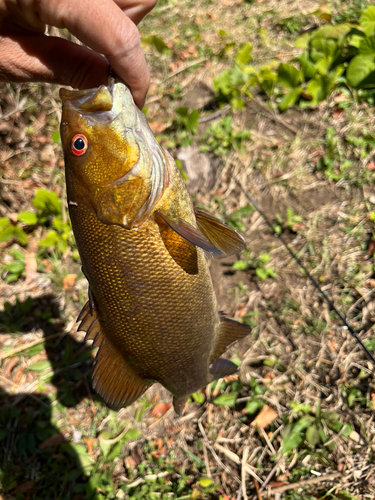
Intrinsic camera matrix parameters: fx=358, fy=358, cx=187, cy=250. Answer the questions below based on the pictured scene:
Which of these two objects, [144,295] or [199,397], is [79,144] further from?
[199,397]

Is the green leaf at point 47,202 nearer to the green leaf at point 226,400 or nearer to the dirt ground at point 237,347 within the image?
the dirt ground at point 237,347

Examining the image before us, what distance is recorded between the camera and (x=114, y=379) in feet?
6.29

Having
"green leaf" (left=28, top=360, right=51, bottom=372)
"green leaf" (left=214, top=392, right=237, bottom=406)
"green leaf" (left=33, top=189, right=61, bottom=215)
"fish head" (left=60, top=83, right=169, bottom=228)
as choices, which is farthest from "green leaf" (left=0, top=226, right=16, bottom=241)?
"green leaf" (left=214, top=392, right=237, bottom=406)

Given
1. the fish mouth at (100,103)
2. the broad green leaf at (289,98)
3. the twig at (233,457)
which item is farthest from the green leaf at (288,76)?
the twig at (233,457)

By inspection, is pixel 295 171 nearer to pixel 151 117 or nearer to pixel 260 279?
pixel 260 279

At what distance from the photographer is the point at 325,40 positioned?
431 centimetres

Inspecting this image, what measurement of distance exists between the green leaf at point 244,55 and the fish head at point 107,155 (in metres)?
3.47

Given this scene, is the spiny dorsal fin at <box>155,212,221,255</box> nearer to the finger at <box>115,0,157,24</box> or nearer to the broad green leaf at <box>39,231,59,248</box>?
the finger at <box>115,0,157,24</box>

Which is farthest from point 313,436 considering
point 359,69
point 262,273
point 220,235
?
point 359,69

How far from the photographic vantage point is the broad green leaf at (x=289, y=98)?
4.20 meters

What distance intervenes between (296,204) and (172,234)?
244 cm

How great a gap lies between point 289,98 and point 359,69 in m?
0.78

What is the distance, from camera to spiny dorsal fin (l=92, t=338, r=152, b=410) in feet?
6.12

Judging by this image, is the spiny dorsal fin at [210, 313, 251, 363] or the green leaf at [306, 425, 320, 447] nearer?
the spiny dorsal fin at [210, 313, 251, 363]
